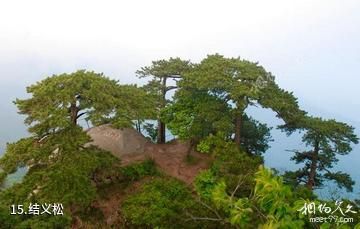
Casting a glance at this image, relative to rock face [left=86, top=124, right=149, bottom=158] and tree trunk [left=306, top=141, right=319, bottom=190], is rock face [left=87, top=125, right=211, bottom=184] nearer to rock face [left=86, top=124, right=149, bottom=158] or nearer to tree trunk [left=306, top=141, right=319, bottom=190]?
rock face [left=86, top=124, right=149, bottom=158]

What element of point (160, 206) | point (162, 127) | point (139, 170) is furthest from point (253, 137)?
point (160, 206)

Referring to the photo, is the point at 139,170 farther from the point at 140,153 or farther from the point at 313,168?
the point at 313,168

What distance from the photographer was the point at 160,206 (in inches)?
601

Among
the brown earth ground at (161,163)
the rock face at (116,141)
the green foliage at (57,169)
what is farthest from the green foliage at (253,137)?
the green foliage at (57,169)

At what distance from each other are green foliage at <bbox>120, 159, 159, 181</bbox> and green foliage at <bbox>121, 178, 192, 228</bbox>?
7127mm

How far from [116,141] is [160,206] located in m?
14.0

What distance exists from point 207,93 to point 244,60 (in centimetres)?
347

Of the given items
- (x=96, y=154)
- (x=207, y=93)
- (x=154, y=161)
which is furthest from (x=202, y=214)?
(x=207, y=93)

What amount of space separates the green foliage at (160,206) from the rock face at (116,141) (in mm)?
10072

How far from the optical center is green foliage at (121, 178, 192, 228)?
1390cm

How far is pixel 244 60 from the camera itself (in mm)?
30922

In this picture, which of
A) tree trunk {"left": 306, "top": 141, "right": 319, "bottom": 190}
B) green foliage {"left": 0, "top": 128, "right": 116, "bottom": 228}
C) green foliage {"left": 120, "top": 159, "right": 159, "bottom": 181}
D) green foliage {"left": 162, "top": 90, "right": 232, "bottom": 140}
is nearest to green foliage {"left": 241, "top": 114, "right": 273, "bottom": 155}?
tree trunk {"left": 306, "top": 141, "right": 319, "bottom": 190}

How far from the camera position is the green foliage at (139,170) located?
2603 cm

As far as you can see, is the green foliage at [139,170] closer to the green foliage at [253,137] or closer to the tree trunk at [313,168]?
the green foliage at [253,137]
